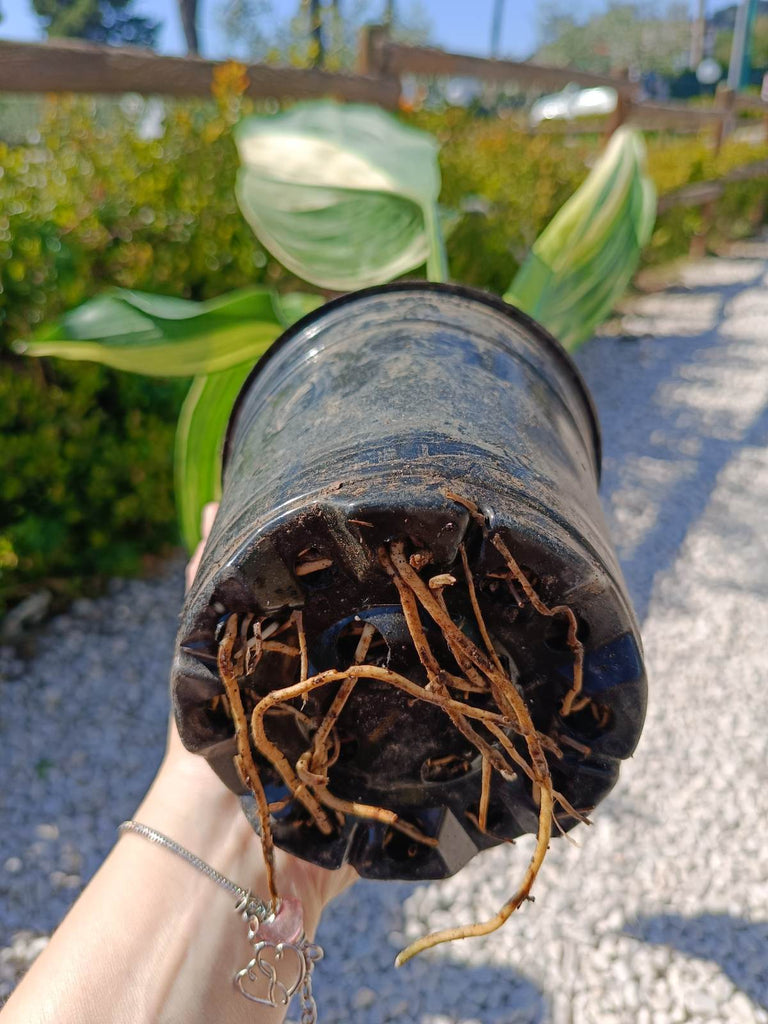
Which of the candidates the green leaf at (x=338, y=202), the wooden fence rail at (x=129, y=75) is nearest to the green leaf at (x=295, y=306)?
the green leaf at (x=338, y=202)

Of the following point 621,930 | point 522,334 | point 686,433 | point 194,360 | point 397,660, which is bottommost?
point 686,433

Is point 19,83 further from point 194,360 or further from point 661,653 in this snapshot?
point 661,653

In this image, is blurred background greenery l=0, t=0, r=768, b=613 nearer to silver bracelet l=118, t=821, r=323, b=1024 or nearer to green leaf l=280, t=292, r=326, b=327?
green leaf l=280, t=292, r=326, b=327

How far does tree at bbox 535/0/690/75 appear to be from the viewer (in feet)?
84.8

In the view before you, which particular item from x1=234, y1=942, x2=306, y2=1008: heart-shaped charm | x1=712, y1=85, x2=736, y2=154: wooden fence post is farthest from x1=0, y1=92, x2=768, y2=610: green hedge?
x1=712, y1=85, x2=736, y2=154: wooden fence post

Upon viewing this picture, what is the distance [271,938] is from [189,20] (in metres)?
17.0

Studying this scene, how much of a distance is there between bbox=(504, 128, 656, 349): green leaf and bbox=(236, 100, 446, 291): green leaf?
0.26 m

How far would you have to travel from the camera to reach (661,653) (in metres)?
2.30

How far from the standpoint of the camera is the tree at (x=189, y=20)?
1437 centimetres

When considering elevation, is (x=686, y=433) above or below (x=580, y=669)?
below

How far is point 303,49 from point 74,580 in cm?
276

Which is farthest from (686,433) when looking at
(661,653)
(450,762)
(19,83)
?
(450,762)

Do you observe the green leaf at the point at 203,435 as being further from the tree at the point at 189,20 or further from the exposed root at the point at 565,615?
the tree at the point at 189,20

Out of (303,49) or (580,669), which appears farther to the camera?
(303,49)
